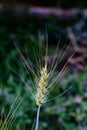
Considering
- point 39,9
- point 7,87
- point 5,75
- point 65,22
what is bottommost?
point 7,87

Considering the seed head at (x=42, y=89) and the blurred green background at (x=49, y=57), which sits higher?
the blurred green background at (x=49, y=57)

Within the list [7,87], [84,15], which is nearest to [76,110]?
[7,87]

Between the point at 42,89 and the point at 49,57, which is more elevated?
the point at 49,57

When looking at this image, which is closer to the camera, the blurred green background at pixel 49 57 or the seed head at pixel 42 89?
the seed head at pixel 42 89

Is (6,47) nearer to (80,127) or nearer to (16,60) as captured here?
(16,60)

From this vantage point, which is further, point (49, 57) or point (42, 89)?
point (49, 57)

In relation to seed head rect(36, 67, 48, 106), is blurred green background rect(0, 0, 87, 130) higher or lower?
higher

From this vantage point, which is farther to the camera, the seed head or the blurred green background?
the blurred green background

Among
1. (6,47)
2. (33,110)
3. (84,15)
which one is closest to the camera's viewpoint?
(33,110)
